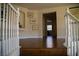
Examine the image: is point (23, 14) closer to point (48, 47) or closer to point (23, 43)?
point (23, 43)

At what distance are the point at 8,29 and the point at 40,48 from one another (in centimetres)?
48

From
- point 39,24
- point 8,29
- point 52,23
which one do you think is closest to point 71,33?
point 52,23

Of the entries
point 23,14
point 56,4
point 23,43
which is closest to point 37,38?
point 23,43

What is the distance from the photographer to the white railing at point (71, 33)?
2262mm

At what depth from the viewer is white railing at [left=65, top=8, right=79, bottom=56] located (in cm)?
226

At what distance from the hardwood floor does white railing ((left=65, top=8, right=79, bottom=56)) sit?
3.1 inches

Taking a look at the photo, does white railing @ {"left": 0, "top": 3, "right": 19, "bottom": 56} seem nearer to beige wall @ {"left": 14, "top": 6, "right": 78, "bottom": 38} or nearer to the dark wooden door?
beige wall @ {"left": 14, "top": 6, "right": 78, "bottom": 38}

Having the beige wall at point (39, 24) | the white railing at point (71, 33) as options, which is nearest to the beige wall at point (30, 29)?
the beige wall at point (39, 24)

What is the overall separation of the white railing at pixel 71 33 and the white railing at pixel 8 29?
2.12ft

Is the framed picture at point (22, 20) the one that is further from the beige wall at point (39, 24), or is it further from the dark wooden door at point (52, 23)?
the dark wooden door at point (52, 23)

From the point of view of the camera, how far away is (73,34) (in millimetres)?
2328

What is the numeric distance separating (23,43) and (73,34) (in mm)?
665

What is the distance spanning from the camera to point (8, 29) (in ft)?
7.30

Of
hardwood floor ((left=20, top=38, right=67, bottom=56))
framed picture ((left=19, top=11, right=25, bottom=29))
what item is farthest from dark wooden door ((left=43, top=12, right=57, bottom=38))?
framed picture ((left=19, top=11, right=25, bottom=29))
